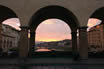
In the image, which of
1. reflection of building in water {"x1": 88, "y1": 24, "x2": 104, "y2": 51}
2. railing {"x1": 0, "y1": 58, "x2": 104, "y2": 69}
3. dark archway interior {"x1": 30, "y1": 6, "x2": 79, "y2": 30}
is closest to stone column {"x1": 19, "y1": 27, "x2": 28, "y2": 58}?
railing {"x1": 0, "y1": 58, "x2": 104, "y2": 69}

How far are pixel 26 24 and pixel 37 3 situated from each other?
11.4ft

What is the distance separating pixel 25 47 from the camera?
1316cm

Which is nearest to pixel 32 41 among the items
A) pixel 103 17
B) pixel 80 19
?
pixel 80 19

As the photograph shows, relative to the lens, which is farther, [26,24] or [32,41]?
[32,41]

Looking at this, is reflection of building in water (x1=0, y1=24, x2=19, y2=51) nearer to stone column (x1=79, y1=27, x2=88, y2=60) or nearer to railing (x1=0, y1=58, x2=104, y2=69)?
railing (x1=0, y1=58, x2=104, y2=69)

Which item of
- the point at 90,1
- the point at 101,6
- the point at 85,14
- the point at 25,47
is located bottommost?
the point at 25,47

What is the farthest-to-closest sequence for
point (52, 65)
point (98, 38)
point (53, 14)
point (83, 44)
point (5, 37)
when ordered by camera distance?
1. point (98, 38)
2. point (5, 37)
3. point (53, 14)
4. point (83, 44)
5. point (52, 65)

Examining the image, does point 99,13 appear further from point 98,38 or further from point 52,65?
point 98,38

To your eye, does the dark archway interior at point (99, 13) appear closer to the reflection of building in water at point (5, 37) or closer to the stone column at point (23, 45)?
the stone column at point (23, 45)

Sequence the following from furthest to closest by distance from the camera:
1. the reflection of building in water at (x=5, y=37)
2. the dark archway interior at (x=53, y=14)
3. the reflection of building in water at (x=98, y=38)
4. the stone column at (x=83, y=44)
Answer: the reflection of building in water at (x=98, y=38) → the reflection of building in water at (x=5, y=37) → the dark archway interior at (x=53, y=14) → the stone column at (x=83, y=44)

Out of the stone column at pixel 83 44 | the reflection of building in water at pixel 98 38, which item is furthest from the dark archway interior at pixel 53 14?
the reflection of building in water at pixel 98 38

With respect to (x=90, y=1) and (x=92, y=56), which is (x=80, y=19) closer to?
(x=90, y=1)

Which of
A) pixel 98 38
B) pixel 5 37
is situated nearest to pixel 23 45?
pixel 5 37

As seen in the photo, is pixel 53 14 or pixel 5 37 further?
pixel 5 37
